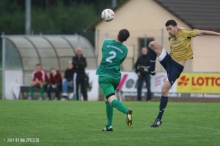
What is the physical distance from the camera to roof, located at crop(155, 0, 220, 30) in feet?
101

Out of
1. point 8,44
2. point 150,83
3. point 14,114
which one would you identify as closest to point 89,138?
point 14,114

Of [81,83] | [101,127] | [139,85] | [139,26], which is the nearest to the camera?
[101,127]

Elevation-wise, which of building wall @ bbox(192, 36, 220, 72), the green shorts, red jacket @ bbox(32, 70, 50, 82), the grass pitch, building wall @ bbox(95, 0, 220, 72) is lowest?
the grass pitch

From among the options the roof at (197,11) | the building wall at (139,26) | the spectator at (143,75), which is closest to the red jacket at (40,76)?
the building wall at (139,26)

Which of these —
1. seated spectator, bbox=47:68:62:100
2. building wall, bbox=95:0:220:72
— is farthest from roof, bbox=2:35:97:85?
seated spectator, bbox=47:68:62:100

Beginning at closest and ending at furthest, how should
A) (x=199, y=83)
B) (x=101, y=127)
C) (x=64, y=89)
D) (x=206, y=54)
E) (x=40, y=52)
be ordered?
(x=101, y=127) → (x=199, y=83) → (x=64, y=89) → (x=206, y=54) → (x=40, y=52)

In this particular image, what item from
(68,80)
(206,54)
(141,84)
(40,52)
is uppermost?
(40,52)

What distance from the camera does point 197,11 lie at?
32.0 meters

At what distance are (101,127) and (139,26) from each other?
19734mm

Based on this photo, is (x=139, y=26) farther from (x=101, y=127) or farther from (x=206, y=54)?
(x=101, y=127)

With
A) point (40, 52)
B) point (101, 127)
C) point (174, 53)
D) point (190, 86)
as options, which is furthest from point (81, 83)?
point (101, 127)

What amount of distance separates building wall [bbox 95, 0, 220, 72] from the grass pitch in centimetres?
1083

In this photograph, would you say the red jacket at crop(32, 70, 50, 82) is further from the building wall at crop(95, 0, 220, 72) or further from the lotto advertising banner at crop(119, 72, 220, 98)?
Result: the building wall at crop(95, 0, 220, 72)

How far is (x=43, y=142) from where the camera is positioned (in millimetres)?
10562
